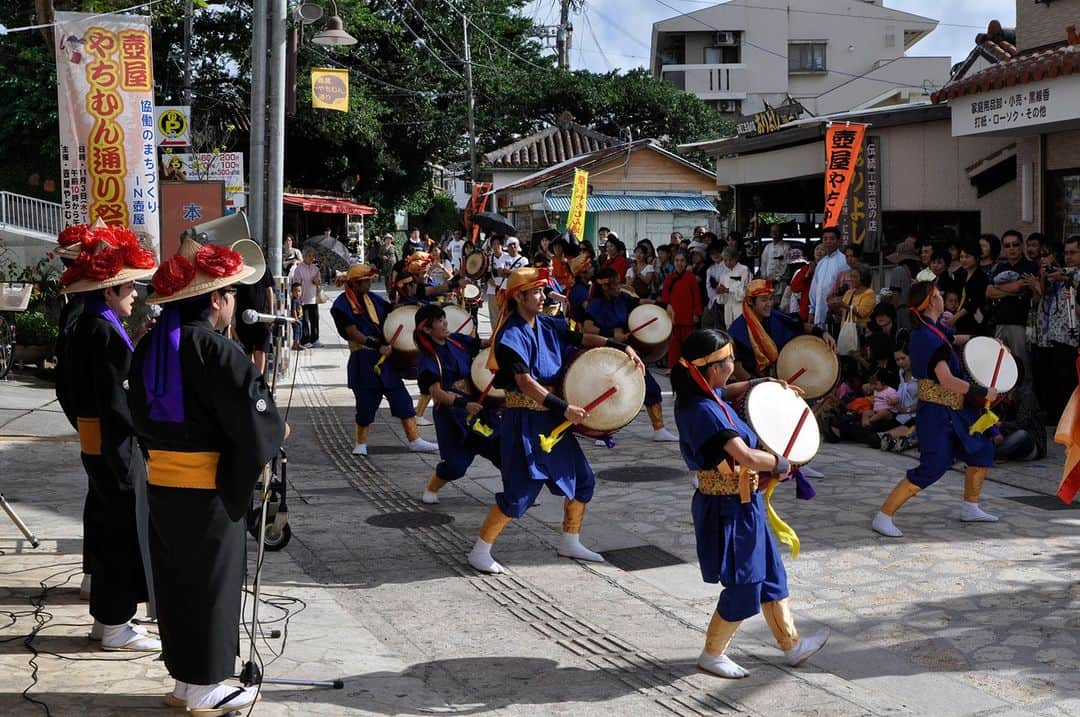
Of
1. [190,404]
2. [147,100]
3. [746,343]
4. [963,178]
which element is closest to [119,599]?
[190,404]

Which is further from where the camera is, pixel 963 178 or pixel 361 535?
pixel 963 178

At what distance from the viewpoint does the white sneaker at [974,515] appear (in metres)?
8.45

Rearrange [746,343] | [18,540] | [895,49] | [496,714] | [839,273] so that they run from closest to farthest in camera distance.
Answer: [496,714] → [18,540] → [746,343] → [839,273] → [895,49]

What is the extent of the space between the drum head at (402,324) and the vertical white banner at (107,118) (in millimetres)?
2564

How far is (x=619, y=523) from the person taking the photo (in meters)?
8.70

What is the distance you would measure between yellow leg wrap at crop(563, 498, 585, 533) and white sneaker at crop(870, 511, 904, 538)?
2.07 meters

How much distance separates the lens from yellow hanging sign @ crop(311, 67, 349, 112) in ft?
63.3

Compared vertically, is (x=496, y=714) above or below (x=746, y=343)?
below

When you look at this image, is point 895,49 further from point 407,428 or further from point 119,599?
point 119,599

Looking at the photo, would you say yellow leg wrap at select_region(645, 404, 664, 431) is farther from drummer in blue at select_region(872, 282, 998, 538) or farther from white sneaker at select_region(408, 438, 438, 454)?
drummer in blue at select_region(872, 282, 998, 538)

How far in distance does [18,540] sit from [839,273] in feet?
29.9

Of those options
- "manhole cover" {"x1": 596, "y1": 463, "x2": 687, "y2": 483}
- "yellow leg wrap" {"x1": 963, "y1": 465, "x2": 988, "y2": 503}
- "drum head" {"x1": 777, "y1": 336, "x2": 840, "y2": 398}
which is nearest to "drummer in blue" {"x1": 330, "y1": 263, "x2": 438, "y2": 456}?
"manhole cover" {"x1": 596, "y1": 463, "x2": 687, "y2": 483}

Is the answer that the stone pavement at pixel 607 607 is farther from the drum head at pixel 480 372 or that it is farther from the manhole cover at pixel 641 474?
the drum head at pixel 480 372

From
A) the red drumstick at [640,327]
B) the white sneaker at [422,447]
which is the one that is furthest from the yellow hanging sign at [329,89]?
the red drumstick at [640,327]
